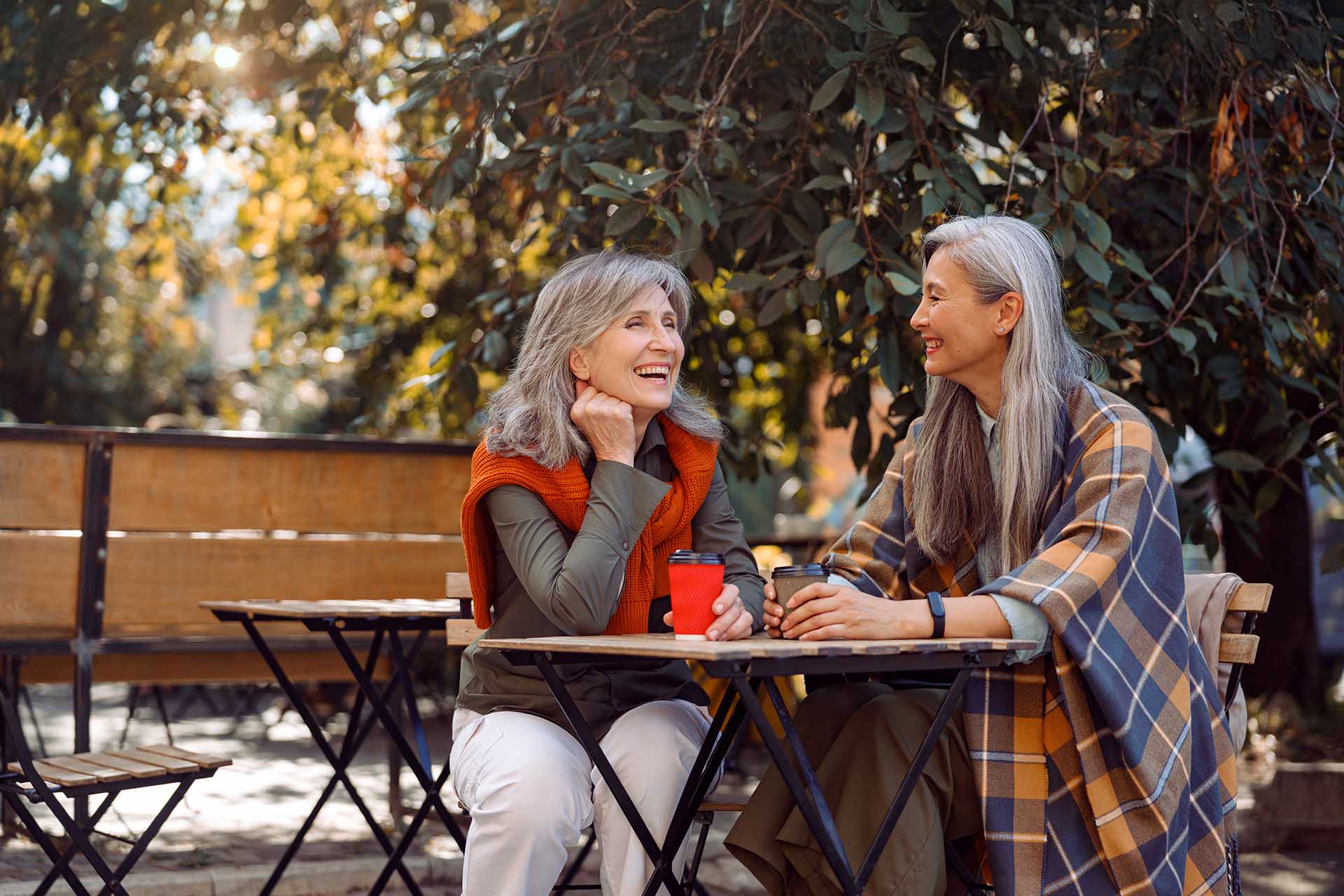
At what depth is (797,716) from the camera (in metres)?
2.92

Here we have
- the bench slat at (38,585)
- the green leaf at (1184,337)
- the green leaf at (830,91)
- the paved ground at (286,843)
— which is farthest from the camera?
the bench slat at (38,585)

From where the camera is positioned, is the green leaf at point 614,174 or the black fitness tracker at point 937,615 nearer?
the black fitness tracker at point 937,615

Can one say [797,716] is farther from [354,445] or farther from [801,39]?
[354,445]

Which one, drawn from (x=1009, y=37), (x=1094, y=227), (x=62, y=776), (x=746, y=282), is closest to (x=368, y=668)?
(x=62, y=776)

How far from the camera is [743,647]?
2146mm

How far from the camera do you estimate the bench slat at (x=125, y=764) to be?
3.21 m

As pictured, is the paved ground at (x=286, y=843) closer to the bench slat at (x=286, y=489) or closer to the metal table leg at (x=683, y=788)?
the bench slat at (x=286, y=489)

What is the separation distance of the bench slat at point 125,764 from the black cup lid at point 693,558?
1458mm

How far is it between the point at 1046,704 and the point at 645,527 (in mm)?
885

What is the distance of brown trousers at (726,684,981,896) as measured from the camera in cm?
257

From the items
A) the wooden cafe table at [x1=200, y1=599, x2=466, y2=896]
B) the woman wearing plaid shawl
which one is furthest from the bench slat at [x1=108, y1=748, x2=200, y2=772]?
the woman wearing plaid shawl

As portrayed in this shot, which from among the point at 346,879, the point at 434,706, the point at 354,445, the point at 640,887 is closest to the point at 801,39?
the point at 354,445

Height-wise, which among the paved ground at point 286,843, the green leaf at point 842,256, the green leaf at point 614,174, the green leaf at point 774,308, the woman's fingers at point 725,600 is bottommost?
the paved ground at point 286,843

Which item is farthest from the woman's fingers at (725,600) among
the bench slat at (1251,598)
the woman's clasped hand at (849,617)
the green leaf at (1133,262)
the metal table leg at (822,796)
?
the green leaf at (1133,262)
